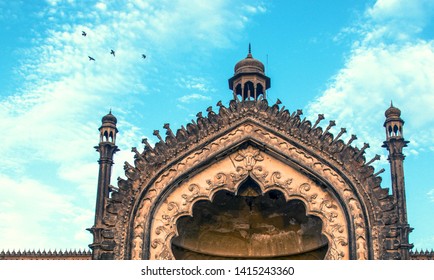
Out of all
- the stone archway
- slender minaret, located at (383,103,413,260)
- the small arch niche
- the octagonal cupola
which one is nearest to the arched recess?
the stone archway

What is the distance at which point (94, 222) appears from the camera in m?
19.8

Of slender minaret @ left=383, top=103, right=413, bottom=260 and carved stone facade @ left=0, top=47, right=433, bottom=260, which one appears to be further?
carved stone facade @ left=0, top=47, right=433, bottom=260

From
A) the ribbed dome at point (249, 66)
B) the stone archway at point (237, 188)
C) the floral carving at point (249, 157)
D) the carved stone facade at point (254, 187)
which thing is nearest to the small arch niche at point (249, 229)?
the carved stone facade at point (254, 187)

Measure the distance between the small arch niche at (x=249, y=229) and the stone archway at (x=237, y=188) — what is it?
1.25ft

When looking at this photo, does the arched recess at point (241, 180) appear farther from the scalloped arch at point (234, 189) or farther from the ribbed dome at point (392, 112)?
the ribbed dome at point (392, 112)

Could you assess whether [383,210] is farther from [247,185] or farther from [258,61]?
[258,61]

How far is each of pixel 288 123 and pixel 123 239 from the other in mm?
6101

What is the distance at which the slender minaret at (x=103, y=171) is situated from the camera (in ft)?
63.1

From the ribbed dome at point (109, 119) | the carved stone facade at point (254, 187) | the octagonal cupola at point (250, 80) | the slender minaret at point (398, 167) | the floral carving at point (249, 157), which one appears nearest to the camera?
the slender minaret at point (398, 167)

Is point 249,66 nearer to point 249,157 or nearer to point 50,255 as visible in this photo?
point 249,157

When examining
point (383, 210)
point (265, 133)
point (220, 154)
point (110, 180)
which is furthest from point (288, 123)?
point (110, 180)

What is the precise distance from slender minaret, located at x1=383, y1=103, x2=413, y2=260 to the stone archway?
1.54 m

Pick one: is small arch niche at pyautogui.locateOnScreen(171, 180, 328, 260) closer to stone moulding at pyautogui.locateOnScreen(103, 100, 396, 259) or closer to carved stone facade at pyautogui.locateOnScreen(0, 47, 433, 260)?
carved stone facade at pyautogui.locateOnScreen(0, 47, 433, 260)

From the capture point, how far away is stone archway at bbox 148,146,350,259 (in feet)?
63.4
